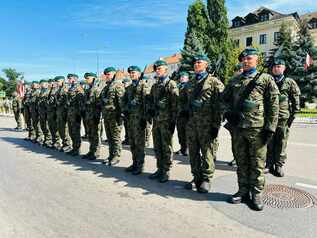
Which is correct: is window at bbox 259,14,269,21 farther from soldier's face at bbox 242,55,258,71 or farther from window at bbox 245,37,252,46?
soldier's face at bbox 242,55,258,71

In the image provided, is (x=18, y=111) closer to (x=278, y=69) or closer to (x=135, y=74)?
(x=135, y=74)

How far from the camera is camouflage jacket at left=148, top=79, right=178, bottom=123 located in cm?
543

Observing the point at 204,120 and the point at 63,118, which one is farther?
the point at 63,118

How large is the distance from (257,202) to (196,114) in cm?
157

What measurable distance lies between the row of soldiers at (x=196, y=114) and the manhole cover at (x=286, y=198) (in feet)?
1.19

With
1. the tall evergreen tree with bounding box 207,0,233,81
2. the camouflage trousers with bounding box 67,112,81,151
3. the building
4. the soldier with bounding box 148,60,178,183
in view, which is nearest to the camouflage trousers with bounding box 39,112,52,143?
the camouflage trousers with bounding box 67,112,81,151

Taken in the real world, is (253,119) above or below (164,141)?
above

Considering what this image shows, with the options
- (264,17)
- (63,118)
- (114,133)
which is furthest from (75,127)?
(264,17)

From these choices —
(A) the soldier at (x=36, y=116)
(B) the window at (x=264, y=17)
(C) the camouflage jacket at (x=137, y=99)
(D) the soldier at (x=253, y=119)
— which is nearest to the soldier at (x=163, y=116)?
(C) the camouflage jacket at (x=137, y=99)

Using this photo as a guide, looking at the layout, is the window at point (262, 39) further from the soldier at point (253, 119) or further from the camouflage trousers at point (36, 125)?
the soldier at point (253, 119)

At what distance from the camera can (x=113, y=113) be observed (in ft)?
22.6

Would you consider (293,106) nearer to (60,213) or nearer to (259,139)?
(259,139)

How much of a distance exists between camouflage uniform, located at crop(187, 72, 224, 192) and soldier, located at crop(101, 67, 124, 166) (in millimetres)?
2325

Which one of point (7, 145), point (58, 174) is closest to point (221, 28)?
point (7, 145)
